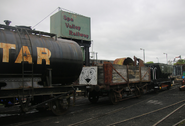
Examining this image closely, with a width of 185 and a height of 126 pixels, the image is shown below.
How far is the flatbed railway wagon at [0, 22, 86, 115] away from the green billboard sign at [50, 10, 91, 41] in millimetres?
15749

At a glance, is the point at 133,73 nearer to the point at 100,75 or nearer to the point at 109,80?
the point at 109,80

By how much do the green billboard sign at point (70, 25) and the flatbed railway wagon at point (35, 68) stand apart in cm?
1575

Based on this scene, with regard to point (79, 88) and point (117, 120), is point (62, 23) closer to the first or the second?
point (79, 88)

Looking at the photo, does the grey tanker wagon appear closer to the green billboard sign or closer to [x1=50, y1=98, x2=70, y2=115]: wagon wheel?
[x1=50, y1=98, x2=70, y2=115]: wagon wheel

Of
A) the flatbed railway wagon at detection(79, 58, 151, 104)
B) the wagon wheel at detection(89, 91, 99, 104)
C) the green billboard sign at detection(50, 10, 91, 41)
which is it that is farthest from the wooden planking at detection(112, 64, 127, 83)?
the green billboard sign at detection(50, 10, 91, 41)

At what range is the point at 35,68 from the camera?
20.9 feet

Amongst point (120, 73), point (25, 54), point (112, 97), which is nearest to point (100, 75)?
point (120, 73)

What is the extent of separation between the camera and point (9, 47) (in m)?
5.67

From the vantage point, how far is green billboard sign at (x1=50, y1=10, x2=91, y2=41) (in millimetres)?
22800

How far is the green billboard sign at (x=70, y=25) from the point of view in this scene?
2280 cm

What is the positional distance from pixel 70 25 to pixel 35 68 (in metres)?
18.4

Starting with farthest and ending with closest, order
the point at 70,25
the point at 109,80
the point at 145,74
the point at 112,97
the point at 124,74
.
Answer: the point at 70,25
the point at 145,74
the point at 124,74
the point at 112,97
the point at 109,80

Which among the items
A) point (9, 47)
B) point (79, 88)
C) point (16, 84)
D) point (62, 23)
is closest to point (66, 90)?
point (79, 88)

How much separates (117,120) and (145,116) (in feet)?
5.19
